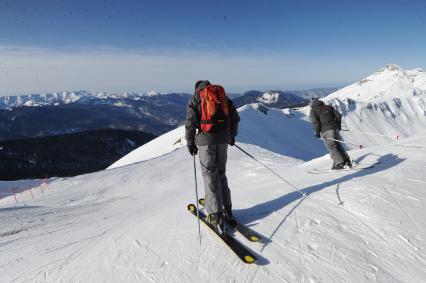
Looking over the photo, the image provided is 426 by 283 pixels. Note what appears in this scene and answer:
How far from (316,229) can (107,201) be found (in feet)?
33.0

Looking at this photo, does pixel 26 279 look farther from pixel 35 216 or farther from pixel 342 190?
pixel 342 190

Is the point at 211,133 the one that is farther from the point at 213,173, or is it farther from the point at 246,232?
the point at 246,232

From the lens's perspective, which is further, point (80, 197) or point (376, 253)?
point (80, 197)

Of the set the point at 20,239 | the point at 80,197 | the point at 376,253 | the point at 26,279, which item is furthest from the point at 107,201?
the point at 376,253

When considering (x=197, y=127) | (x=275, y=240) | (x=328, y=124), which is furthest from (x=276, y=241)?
(x=328, y=124)

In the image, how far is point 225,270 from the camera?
200 inches

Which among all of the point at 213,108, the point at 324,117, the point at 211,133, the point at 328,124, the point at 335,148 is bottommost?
the point at 335,148

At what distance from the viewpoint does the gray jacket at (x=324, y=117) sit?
11492mm

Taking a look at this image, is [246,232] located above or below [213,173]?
below

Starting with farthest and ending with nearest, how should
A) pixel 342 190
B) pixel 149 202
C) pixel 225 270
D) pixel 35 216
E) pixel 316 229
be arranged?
1. pixel 149 202
2. pixel 35 216
3. pixel 342 190
4. pixel 316 229
5. pixel 225 270

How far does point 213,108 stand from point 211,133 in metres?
0.46

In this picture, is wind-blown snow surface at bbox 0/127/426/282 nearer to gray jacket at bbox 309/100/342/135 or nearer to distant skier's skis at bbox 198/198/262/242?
distant skier's skis at bbox 198/198/262/242

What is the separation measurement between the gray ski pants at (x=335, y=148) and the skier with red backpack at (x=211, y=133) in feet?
18.8

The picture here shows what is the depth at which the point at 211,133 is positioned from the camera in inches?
245
